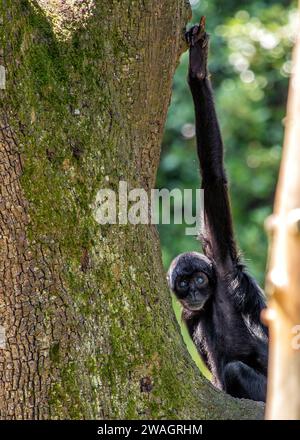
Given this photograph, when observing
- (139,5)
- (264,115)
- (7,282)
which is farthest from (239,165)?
(7,282)

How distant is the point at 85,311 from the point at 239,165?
9.83 metres

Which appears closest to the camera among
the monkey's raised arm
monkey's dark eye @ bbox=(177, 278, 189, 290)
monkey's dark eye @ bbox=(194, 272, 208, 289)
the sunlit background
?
the monkey's raised arm

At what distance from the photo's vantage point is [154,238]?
216 inches

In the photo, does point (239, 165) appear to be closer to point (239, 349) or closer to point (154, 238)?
point (239, 349)

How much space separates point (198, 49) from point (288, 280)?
14.3 feet

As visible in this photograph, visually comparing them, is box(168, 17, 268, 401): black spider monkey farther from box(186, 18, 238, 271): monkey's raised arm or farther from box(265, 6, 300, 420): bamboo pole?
box(265, 6, 300, 420): bamboo pole

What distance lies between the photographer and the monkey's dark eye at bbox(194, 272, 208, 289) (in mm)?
7746

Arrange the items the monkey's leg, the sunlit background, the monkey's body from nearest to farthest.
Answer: the monkey's leg, the monkey's body, the sunlit background

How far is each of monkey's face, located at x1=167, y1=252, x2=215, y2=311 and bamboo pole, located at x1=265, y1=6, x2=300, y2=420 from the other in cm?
501

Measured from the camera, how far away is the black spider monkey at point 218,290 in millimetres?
7074

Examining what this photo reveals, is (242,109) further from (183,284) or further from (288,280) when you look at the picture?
(288,280)

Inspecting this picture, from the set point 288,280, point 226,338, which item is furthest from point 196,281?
point 288,280

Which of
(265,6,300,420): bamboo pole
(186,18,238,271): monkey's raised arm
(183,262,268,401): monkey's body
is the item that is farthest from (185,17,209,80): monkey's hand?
(265,6,300,420): bamboo pole

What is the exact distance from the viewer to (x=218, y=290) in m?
7.84
